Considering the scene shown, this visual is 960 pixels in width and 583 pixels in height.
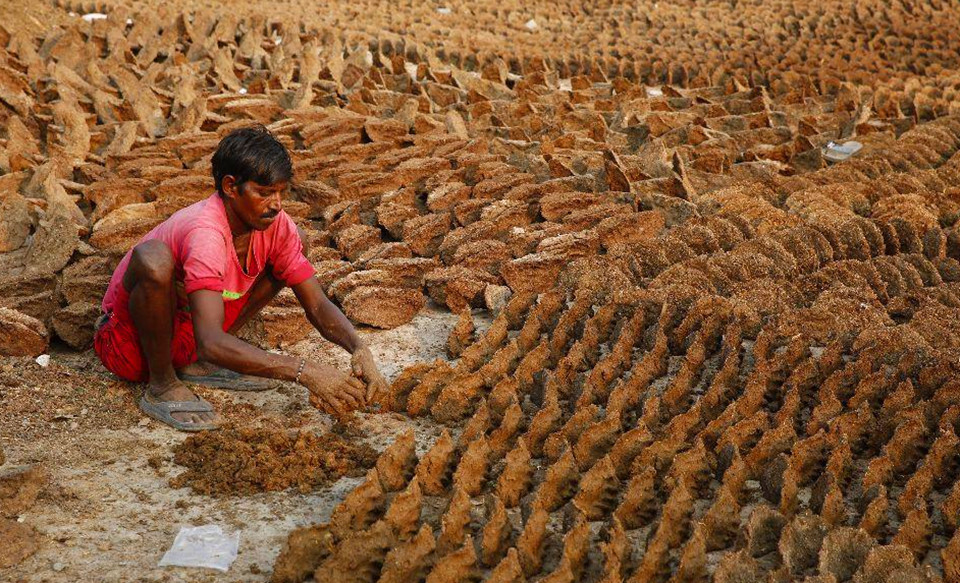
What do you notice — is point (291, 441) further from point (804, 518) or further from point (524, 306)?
point (804, 518)

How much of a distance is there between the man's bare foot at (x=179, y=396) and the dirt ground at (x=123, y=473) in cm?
6

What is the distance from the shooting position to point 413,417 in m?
3.52

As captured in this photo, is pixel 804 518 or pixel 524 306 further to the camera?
pixel 524 306

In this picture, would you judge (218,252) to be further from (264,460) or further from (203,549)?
(203,549)

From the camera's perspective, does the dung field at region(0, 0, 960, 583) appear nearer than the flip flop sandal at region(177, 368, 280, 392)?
Yes

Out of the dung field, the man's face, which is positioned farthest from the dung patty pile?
the man's face

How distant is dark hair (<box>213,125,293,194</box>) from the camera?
3223 mm

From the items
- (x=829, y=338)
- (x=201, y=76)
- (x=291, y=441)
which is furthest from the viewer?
(x=201, y=76)

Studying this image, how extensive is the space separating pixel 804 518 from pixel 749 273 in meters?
1.79

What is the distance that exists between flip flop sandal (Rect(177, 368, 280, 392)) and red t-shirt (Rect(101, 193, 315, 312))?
33cm

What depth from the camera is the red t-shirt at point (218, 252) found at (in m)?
3.18

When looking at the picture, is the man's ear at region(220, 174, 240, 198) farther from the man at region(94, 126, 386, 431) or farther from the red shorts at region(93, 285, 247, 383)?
the red shorts at region(93, 285, 247, 383)

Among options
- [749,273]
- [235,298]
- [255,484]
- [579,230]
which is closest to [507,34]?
[579,230]

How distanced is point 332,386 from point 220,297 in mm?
463
